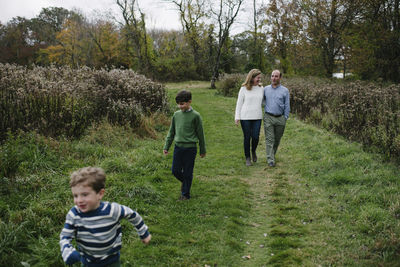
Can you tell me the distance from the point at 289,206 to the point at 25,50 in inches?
2236

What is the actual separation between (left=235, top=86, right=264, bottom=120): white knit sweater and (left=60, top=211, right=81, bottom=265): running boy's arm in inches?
230

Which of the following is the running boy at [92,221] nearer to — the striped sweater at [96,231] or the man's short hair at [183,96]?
the striped sweater at [96,231]

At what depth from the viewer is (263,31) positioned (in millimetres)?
36094

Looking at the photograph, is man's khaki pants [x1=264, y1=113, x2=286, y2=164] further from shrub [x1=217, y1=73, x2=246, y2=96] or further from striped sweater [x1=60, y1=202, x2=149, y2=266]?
shrub [x1=217, y1=73, x2=246, y2=96]

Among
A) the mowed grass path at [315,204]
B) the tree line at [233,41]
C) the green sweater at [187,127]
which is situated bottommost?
the mowed grass path at [315,204]

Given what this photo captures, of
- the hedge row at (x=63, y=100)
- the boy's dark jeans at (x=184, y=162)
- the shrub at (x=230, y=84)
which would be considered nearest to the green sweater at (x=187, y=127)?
the boy's dark jeans at (x=184, y=162)

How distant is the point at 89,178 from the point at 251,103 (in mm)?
5817

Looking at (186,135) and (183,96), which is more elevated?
(183,96)

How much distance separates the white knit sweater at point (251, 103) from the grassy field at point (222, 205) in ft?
4.39

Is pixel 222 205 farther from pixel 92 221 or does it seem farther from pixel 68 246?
pixel 68 246

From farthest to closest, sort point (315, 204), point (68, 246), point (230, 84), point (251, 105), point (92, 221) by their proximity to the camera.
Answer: point (230, 84), point (251, 105), point (315, 204), point (92, 221), point (68, 246)

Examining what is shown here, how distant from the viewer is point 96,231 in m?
2.57

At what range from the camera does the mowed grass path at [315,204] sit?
4.09 m

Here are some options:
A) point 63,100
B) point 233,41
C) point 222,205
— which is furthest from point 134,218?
point 233,41
